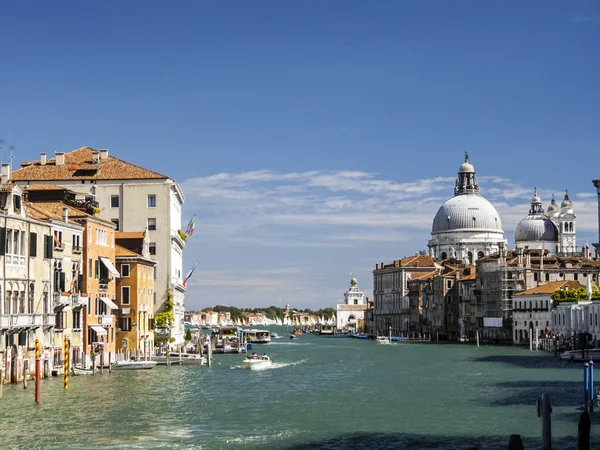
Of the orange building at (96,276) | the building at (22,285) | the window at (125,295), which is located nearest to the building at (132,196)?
the window at (125,295)

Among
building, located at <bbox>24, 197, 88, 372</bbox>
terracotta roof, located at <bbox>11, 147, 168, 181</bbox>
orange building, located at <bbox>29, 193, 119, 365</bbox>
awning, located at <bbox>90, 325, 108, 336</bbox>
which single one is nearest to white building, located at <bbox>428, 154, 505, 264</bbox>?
terracotta roof, located at <bbox>11, 147, 168, 181</bbox>

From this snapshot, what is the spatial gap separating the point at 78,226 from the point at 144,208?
1975 centimetres

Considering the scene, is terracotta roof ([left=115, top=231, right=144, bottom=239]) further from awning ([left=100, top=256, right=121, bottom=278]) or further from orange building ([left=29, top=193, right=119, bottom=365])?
awning ([left=100, top=256, right=121, bottom=278])

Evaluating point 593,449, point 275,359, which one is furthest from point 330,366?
point 593,449

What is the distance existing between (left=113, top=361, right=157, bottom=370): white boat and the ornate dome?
102 m

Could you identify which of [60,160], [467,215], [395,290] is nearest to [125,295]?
[60,160]

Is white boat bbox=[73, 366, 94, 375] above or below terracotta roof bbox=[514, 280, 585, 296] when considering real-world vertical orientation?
below

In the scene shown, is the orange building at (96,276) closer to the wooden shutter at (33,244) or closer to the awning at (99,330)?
the awning at (99,330)

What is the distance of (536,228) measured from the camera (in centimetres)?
14712

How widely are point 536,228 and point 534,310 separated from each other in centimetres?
5156

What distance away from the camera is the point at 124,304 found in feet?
187

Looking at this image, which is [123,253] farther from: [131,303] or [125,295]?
[131,303]

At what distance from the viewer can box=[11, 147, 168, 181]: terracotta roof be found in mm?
67312

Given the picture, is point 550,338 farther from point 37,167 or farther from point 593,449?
point 593,449
